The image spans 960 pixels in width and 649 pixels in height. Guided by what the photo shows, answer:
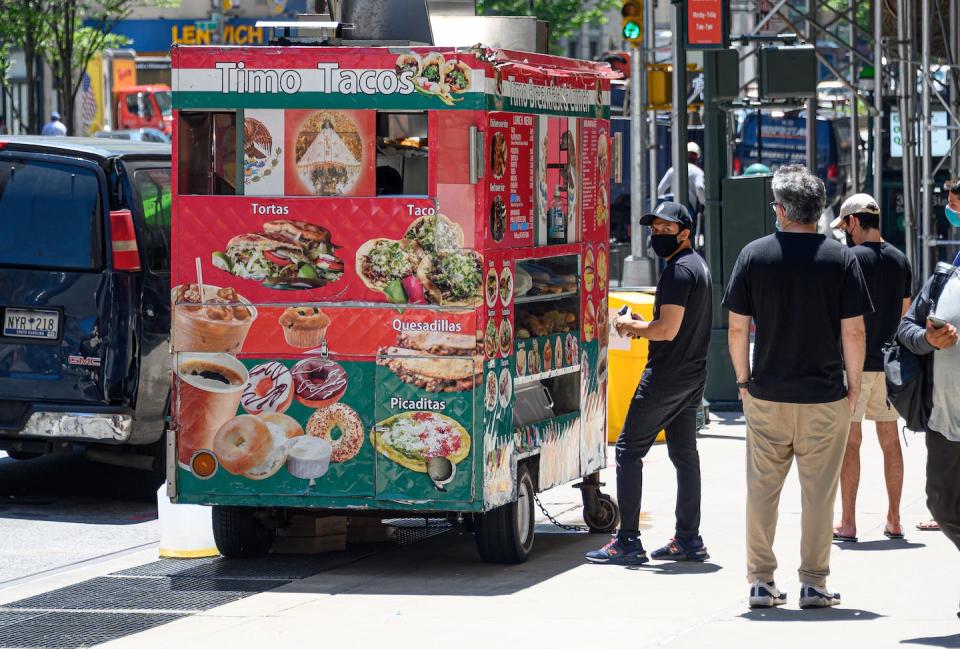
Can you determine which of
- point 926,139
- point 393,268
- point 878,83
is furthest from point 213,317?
point 878,83

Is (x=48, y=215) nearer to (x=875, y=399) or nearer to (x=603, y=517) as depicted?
(x=603, y=517)

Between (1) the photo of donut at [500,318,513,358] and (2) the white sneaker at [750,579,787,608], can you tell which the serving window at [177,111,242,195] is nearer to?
(1) the photo of donut at [500,318,513,358]

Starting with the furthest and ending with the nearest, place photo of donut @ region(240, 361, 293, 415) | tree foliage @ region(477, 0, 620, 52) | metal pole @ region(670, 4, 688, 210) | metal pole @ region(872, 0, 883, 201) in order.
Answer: tree foliage @ region(477, 0, 620, 52), metal pole @ region(872, 0, 883, 201), metal pole @ region(670, 4, 688, 210), photo of donut @ region(240, 361, 293, 415)

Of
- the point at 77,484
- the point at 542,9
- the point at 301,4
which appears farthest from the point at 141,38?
the point at 77,484

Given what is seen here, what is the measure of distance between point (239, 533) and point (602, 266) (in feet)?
7.86

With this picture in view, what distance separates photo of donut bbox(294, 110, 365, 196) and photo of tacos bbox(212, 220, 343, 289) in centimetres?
20

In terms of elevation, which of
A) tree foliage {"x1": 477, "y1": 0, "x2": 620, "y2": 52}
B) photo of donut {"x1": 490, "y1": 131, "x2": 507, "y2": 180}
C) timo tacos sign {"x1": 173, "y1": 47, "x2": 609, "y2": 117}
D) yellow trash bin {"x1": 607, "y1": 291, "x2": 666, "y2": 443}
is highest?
tree foliage {"x1": 477, "y1": 0, "x2": 620, "y2": 52}

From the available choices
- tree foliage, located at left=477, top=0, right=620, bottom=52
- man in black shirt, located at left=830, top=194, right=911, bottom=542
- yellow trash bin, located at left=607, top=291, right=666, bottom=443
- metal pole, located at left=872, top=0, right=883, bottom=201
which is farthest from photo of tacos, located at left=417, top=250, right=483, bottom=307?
tree foliage, located at left=477, top=0, right=620, bottom=52

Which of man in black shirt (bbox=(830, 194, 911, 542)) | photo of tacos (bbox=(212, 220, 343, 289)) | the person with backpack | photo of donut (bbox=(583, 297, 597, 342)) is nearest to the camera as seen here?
the person with backpack

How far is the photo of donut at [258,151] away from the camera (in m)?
7.87

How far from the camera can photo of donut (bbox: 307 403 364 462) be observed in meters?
7.90

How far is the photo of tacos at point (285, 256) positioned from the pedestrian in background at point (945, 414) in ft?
8.67

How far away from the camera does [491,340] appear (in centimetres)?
777

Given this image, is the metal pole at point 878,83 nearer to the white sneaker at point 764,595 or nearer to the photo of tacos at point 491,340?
the photo of tacos at point 491,340
